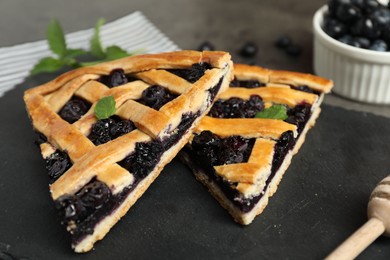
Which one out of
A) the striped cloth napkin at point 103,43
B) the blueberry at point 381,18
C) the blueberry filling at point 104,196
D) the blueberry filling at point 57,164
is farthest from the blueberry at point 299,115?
the striped cloth napkin at point 103,43

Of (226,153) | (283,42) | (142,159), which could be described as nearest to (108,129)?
(142,159)

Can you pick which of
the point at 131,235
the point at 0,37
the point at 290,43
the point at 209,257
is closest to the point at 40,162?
the point at 131,235

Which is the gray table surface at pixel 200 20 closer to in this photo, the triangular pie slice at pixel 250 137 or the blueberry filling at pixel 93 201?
the triangular pie slice at pixel 250 137

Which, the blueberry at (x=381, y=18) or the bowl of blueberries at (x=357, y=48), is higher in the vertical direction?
the blueberry at (x=381, y=18)

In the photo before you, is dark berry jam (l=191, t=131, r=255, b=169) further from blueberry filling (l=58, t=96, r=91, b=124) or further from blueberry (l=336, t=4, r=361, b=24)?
blueberry (l=336, t=4, r=361, b=24)

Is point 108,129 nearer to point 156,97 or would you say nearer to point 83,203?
point 156,97

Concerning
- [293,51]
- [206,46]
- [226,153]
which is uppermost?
[226,153]
